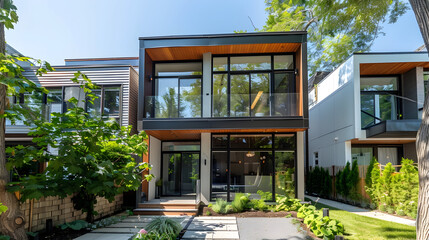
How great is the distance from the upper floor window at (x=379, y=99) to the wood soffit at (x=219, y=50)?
4.70 meters

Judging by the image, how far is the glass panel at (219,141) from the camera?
11.3m

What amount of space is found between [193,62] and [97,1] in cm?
423

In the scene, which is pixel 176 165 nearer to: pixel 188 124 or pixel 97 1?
pixel 188 124

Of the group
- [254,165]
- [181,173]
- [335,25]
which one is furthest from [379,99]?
[181,173]

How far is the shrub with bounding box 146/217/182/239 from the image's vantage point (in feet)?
19.7

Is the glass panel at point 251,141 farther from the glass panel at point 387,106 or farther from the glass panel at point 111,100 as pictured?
the glass panel at point 387,106

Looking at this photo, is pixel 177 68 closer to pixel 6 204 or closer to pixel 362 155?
pixel 6 204

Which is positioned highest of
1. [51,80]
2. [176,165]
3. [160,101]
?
[51,80]

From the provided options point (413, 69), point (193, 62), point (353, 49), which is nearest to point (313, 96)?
point (353, 49)

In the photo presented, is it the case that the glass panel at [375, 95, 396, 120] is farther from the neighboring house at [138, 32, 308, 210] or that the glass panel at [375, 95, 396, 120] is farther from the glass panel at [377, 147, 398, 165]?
the neighboring house at [138, 32, 308, 210]

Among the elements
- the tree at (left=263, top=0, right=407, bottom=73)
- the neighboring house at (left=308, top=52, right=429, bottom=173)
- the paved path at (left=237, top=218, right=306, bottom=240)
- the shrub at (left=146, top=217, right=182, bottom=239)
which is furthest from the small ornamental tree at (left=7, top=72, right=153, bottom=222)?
the neighboring house at (left=308, top=52, right=429, bottom=173)

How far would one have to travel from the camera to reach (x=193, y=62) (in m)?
12.2

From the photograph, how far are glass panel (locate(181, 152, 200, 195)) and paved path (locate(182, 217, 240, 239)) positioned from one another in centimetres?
351

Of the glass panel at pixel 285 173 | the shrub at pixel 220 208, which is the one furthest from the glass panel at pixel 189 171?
the glass panel at pixel 285 173
